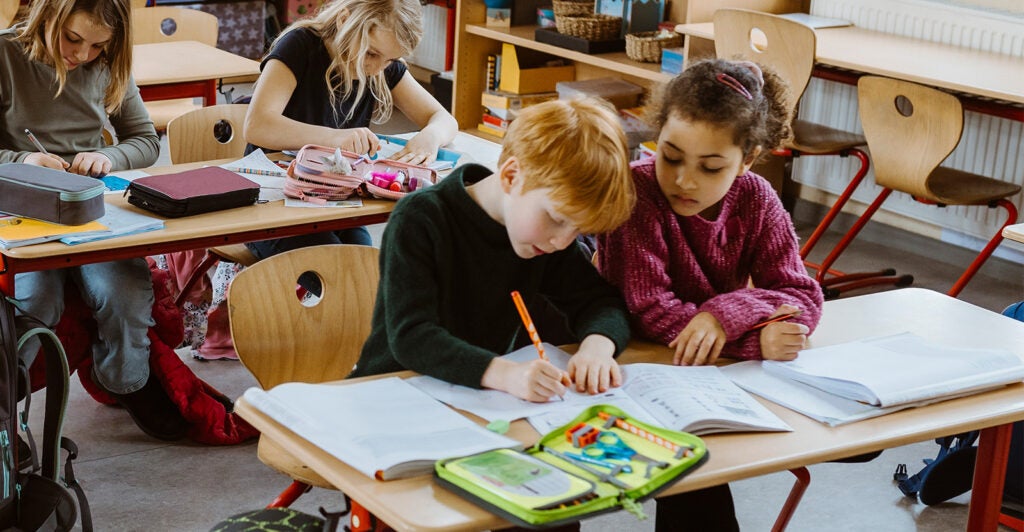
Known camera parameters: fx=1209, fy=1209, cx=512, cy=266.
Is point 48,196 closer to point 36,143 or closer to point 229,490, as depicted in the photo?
point 36,143

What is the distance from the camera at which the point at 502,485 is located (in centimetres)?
122

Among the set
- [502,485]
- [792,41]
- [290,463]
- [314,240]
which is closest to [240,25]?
[792,41]

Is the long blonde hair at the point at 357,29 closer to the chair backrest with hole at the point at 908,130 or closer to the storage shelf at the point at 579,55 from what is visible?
the storage shelf at the point at 579,55

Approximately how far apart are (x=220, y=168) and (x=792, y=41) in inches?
75.7

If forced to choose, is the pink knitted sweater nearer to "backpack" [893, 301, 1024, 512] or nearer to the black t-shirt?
"backpack" [893, 301, 1024, 512]

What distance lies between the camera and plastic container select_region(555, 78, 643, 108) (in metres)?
4.52

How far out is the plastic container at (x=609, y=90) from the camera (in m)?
4.52

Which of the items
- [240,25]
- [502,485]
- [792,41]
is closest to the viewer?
[502,485]

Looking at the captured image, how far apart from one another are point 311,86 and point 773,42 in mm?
1585

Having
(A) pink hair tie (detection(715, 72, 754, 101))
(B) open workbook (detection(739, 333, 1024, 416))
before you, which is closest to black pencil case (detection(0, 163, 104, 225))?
(A) pink hair tie (detection(715, 72, 754, 101))

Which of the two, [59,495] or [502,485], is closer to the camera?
[502,485]

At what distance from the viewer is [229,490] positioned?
249 centimetres

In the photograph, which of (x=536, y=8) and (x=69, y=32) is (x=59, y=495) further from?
(x=536, y=8)

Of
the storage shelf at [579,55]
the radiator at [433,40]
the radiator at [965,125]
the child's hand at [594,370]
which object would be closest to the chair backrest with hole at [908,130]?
the radiator at [965,125]
